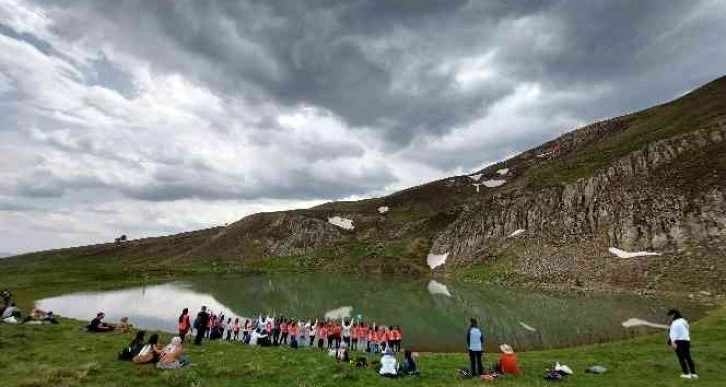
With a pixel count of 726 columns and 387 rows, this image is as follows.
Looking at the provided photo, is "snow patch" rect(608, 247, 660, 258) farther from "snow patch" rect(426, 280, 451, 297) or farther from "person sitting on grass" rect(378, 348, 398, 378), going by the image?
"person sitting on grass" rect(378, 348, 398, 378)

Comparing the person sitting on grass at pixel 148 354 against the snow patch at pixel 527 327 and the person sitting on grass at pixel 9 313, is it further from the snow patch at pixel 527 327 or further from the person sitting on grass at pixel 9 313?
the snow patch at pixel 527 327

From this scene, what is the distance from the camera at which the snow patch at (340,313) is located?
2299 inches

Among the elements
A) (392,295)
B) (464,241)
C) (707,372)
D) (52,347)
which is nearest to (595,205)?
(464,241)

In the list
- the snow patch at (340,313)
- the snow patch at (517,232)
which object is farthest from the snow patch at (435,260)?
the snow patch at (340,313)

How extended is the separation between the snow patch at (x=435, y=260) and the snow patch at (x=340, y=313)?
6817 centimetres

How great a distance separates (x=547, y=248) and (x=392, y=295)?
41079 millimetres

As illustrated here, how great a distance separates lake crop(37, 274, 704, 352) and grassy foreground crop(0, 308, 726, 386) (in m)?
12.2

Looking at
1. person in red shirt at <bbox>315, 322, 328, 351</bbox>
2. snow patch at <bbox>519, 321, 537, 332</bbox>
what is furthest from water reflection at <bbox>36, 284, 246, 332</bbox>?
snow patch at <bbox>519, 321, 537, 332</bbox>

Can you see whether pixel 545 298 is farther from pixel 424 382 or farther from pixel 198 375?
pixel 198 375

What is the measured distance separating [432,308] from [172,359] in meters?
46.1

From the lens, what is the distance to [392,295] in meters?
81.4

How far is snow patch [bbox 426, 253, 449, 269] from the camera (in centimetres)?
13200

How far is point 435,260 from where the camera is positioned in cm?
13562

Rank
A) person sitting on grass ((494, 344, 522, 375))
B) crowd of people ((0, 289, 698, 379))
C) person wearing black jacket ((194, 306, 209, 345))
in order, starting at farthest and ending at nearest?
person wearing black jacket ((194, 306, 209, 345)) < person sitting on grass ((494, 344, 522, 375)) < crowd of people ((0, 289, 698, 379))
